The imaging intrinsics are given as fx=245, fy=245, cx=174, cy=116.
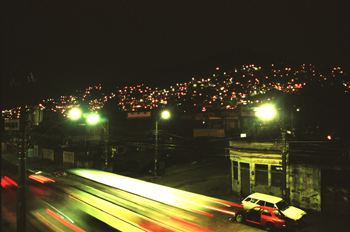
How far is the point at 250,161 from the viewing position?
786 inches

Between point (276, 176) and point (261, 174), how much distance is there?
1.13 metres

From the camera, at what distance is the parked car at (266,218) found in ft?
45.1

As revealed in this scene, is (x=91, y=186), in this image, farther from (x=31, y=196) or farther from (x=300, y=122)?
(x=300, y=122)

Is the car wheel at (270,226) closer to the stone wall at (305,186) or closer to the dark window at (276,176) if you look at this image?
the stone wall at (305,186)

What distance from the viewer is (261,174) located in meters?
19.5

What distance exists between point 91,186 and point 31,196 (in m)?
4.96

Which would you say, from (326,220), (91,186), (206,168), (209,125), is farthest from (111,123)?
(326,220)

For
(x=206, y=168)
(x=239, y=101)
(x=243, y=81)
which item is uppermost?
(x=243, y=81)

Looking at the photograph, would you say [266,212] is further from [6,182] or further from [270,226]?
[6,182]

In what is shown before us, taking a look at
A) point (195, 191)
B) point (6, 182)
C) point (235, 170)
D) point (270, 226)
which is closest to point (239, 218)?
point (270, 226)

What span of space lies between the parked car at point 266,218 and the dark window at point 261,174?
4842mm

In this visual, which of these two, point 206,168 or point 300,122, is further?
point 206,168

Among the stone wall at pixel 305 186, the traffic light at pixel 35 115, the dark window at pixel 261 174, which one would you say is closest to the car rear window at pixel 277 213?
the stone wall at pixel 305 186

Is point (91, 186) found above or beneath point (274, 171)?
beneath
